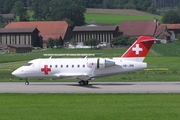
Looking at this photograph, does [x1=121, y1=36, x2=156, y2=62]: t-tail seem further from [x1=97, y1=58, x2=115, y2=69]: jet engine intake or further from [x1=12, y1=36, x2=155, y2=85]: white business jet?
[x1=97, y1=58, x2=115, y2=69]: jet engine intake

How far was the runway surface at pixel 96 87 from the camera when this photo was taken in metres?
39.5

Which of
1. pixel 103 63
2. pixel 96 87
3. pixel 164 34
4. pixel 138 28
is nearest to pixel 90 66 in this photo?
pixel 103 63

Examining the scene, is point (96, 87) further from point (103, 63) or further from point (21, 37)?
point (21, 37)

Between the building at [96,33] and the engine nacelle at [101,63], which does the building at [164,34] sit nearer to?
the building at [96,33]

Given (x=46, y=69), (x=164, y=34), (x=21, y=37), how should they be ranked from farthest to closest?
(x=164, y=34) → (x=21, y=37) → (x=46, y=69)

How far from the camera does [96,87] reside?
42812 mm

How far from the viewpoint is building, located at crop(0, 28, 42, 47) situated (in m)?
154
